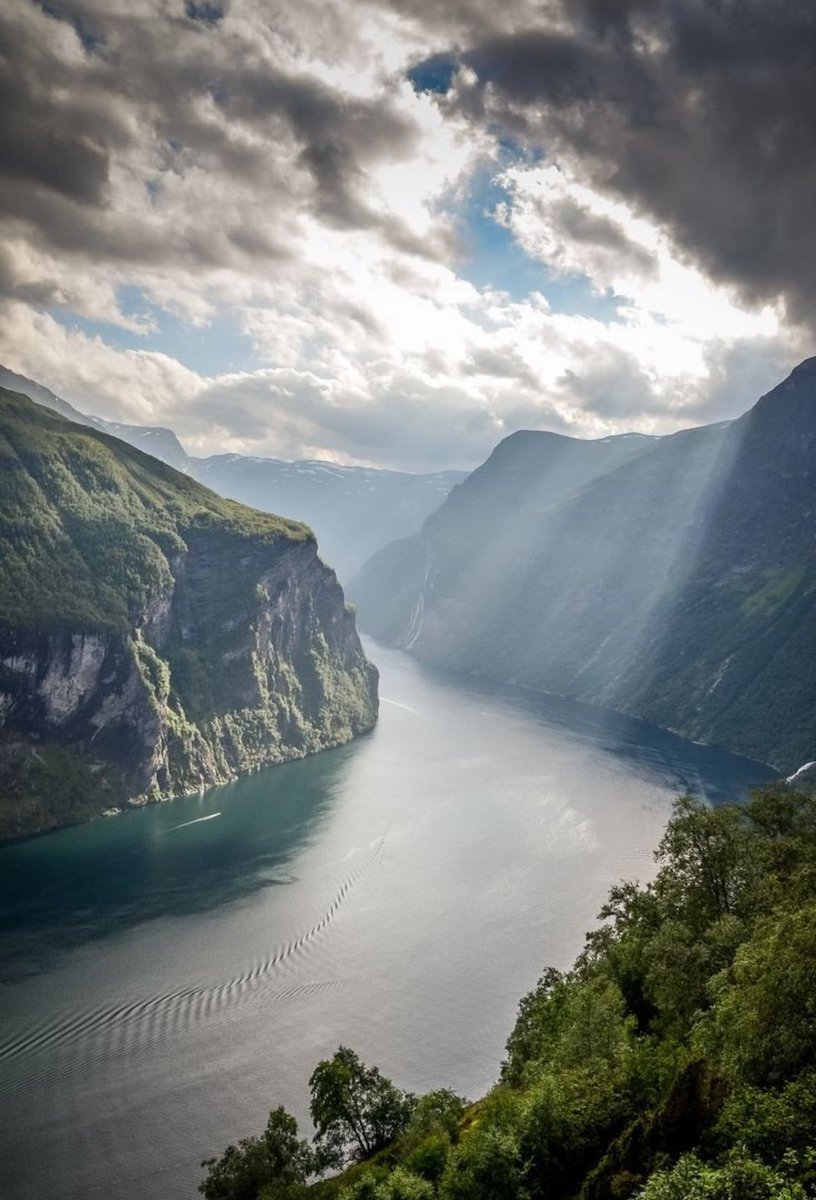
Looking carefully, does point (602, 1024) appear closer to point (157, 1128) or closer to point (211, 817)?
point (157, 1128)

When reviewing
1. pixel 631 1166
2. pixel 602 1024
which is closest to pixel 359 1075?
pixel 602 1024

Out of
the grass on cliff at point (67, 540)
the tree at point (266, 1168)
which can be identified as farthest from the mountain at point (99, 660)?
the tree at point (266, 1168)

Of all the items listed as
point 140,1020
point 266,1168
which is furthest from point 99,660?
point 266,1168

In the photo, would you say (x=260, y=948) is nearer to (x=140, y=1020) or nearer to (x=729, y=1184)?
(x=140, y=1020)

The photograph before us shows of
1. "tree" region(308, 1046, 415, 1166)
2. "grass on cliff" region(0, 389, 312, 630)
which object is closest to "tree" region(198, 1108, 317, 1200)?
"tree" region(308, 1046, 415, 1166)

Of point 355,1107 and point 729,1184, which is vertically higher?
point 729,1184

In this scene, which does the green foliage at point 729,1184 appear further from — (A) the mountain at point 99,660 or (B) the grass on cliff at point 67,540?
(B) the grass on cliff at point 67,540
